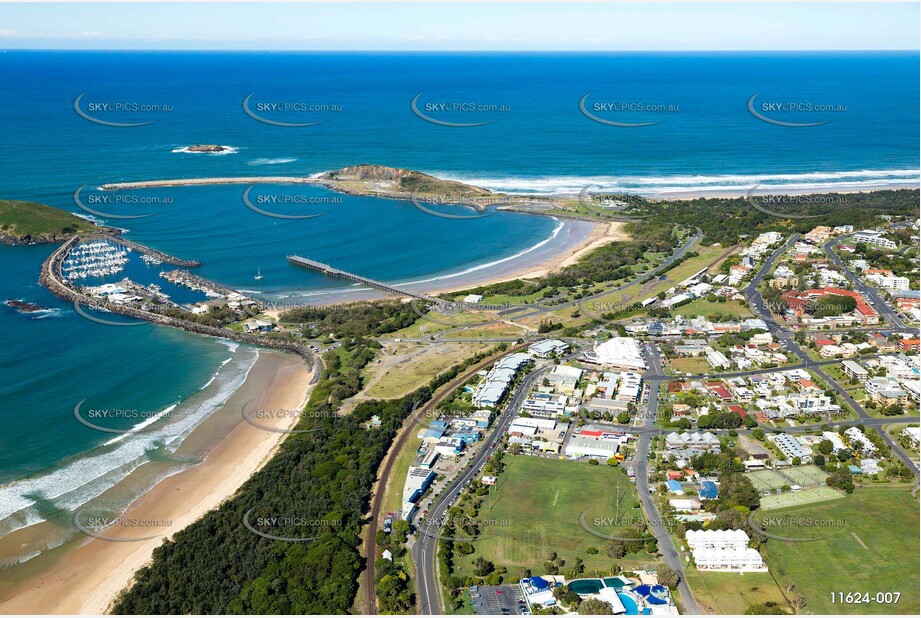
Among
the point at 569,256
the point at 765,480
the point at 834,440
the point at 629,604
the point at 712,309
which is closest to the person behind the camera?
the point at 629,604

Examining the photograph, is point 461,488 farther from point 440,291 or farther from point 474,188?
point 474,188

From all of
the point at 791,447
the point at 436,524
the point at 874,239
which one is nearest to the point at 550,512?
the point at 436,524

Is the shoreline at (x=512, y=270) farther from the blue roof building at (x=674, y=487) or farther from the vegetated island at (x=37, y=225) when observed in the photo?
the blue roof building at (x=674, y=487)

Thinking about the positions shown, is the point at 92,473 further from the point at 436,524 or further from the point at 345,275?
the point at 345,275

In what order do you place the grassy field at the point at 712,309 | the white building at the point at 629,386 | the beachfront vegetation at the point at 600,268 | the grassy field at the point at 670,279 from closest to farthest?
the white building at the point at 629,386
the grassy field at the point at 712,309
the grassy field at the point at 670,279
the beachfront vegetation at the point at 600,268

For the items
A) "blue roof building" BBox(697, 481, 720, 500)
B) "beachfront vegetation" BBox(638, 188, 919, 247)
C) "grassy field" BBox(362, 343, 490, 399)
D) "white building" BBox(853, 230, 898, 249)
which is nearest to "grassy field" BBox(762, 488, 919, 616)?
"blue roof building" BBox(697, 481, 720, 500)

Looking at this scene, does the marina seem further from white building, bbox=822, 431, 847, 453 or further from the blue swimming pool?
white building, bbox=822, 431, 847, 453

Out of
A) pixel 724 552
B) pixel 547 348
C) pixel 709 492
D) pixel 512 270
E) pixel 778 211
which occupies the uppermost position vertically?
pixel 778 211

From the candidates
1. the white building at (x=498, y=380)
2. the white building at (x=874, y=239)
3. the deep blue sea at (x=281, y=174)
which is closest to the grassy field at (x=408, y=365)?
the white building at (x=498, y=380)
